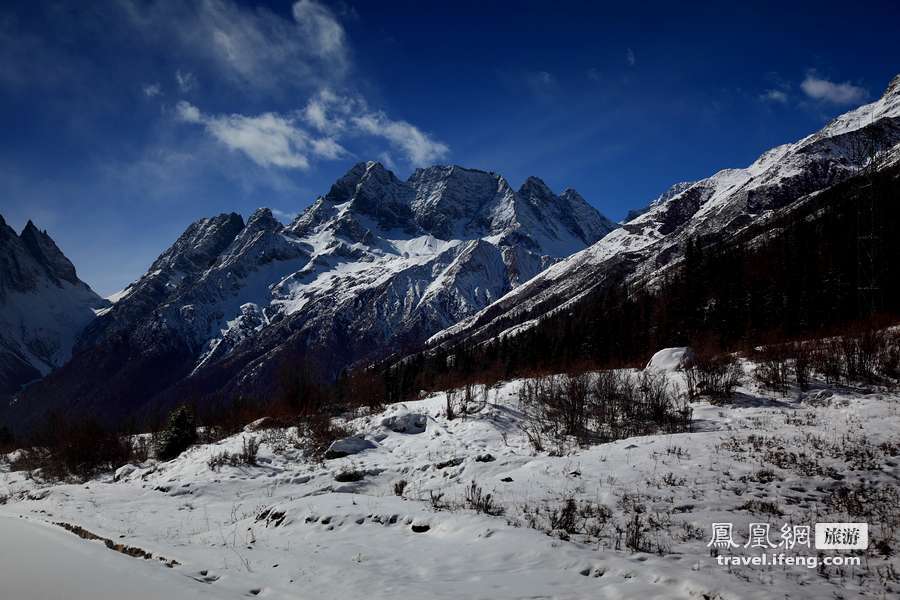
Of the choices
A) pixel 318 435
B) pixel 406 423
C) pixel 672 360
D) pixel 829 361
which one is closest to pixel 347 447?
pixel 318 435

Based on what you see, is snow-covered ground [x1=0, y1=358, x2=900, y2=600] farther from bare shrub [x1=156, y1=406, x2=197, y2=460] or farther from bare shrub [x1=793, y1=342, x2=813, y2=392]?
bare shrub [x1=156, y1=406, x2=197, y2=460]

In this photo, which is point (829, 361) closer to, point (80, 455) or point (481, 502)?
point (481, 502)

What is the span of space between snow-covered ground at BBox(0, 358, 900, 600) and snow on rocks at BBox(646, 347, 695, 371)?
11.9ft

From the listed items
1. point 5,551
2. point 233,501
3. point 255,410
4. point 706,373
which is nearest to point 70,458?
point 255,410

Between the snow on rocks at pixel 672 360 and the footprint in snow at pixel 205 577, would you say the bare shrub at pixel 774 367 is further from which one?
the footprint in snow at pixel 205 577

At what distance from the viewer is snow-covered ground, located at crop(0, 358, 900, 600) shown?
7.13 m

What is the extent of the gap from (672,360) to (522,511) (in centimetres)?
1722

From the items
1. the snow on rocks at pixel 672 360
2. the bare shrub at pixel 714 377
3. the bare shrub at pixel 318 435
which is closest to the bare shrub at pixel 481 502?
the bare shrub at pixel 318 435

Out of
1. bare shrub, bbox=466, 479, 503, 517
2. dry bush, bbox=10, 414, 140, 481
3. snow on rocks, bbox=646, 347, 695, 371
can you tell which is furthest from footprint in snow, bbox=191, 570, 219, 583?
dry bush, bbox=10, 414, 140, 481

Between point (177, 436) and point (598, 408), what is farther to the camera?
point (177, 436)

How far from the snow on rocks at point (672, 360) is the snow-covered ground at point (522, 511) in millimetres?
3635

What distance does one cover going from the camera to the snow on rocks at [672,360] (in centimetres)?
2343

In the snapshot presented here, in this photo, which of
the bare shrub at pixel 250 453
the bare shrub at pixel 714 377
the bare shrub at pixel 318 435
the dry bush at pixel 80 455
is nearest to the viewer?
the bare shrub at pixel 250 453

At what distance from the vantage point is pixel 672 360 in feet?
80.5
